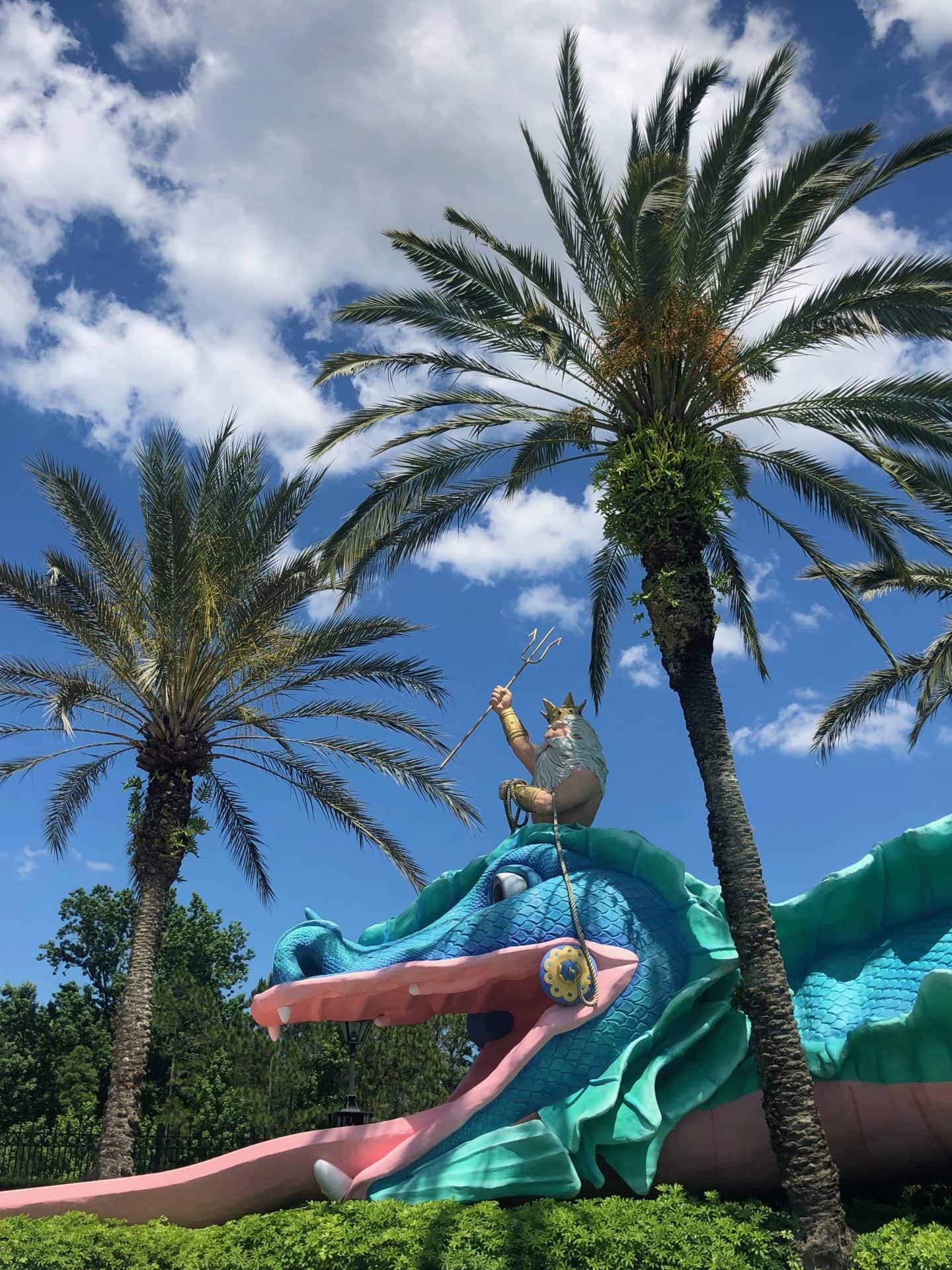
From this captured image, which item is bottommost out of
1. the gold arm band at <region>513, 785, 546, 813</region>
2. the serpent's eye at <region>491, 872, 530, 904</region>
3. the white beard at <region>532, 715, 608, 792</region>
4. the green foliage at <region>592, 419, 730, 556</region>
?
the serpent's eye at <region>491, 872, 530, 904</region>

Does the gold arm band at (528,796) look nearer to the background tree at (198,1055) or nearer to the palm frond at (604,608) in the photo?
the palm frond at (604,608)

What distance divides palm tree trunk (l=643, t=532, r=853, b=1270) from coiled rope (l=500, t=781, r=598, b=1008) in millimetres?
1008

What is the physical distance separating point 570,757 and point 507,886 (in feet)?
4.29

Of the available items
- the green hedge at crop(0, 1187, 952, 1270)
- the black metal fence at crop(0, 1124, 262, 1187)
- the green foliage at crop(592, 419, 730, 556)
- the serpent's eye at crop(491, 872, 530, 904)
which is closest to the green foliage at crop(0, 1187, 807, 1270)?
the green hedge at crop(0, 1187, 952, 1270)

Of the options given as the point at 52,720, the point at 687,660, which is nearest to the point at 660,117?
the point at 687,660

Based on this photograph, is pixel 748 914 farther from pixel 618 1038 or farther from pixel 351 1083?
pixel 351 1083

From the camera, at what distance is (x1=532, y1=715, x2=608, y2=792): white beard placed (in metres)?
8.99

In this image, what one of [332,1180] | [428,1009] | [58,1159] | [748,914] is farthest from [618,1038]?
[58,1159]

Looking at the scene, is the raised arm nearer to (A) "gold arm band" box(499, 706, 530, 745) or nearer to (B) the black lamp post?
(A) "gold arm band" box(499, 706, 530, 745)

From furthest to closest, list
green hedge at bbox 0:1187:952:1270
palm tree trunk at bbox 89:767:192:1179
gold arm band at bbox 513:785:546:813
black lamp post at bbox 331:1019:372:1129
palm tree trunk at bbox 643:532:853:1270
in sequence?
palm tree trunk at bbox 89:767:192:1179 < black lamp post at bbox 331:1019:372:1129 < gold arm band at bbox 513:785:546:813 < palm tree trunk at bbox 643:532:853:1270 < green hedge at bbox 0:1187:952:1270

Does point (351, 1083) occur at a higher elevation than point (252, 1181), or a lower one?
higher

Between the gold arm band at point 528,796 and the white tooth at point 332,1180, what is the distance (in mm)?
3078

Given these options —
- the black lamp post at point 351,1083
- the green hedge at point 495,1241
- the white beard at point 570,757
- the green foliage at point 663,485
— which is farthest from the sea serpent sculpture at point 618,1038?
the green foliage at point 663,485

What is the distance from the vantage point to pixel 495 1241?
6145 mm
